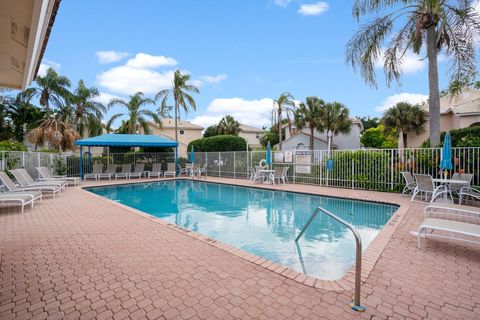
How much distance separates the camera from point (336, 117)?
3073 centimetres

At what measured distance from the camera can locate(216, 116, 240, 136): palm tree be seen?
39.3m

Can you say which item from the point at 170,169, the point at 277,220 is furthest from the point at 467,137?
the point at 170,169

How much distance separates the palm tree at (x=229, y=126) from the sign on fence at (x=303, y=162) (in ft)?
83.3

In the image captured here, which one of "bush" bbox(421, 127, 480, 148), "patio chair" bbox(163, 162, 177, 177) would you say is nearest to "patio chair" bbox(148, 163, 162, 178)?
"patio chair" bbox(163, 162, 177, 177)

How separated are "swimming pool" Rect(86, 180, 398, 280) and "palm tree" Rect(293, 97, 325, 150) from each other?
2048cm

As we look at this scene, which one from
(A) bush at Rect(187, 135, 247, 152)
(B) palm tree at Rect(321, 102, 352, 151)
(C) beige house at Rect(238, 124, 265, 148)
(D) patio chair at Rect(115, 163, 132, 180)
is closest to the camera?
(D) patio chair at Rect(115, 163, 132, 180)

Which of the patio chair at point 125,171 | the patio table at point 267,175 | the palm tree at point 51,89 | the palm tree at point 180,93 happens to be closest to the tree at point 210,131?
the palm tree at point 180,93

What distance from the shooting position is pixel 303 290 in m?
3.06

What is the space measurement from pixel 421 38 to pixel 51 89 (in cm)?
3138

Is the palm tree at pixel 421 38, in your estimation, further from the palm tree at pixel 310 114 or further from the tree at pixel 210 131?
the tree at pixel 210 131

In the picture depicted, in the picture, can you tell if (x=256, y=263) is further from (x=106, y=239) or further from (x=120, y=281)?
(x=106, y=239)

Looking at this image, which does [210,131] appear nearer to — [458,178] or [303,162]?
[303,162]

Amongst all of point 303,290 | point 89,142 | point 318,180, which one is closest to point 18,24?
point 303,290

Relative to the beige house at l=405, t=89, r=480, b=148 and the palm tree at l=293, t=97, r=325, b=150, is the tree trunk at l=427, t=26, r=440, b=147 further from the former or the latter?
the palm tree at l=293, t=97, r=325, b=150
